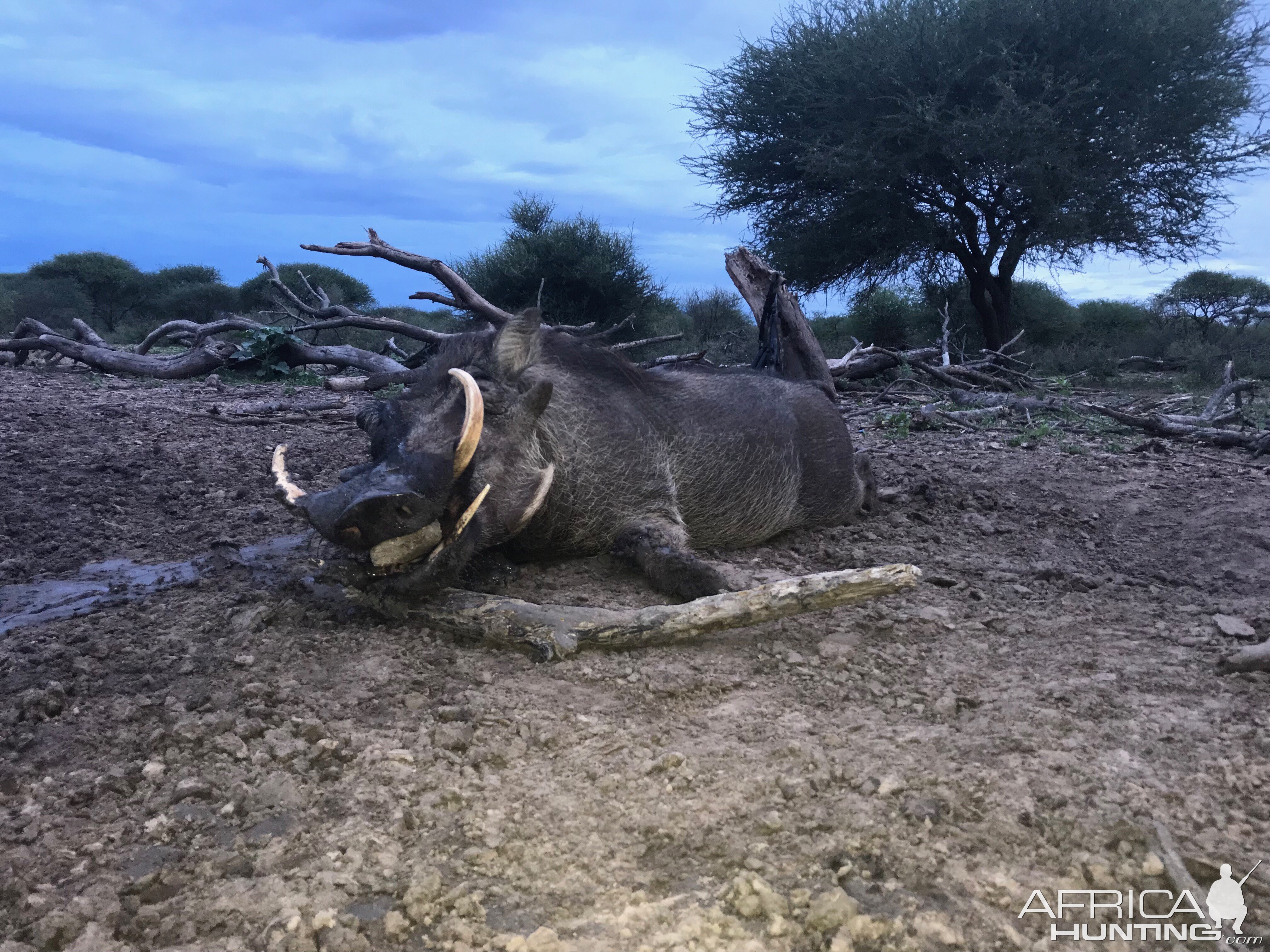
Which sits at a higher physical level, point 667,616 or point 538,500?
point 538,500

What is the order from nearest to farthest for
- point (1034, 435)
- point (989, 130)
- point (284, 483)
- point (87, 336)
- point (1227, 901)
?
1. point (1227, 901)
2. point (284, 483)
3. point (1034, 435)
4. point (87, 336)
5. point (989, 130)

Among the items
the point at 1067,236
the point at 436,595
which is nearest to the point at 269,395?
the point at 436,595

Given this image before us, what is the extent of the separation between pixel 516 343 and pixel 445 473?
2.38 ft

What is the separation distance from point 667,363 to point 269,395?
3345 mm

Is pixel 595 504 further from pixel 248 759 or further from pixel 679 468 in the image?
pixel 248 759

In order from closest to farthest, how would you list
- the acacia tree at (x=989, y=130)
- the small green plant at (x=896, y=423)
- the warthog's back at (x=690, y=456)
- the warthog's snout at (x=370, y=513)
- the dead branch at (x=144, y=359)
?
1. the warthog's snout at (x=370, y=513)
2. the warthog's back at (x=690, y=456)
3. the small green plant at (x=896, y=423)
4. the dead branch at (x=144, y=359)
5. the acacia tree at (x=989, y=130)

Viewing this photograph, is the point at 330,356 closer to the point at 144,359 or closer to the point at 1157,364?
the point at 144,359

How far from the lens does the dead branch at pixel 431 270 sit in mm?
5441

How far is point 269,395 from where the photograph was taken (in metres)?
7.49

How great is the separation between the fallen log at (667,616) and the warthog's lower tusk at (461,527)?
19 cm

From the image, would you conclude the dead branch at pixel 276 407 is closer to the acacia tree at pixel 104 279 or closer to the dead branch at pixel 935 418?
the dead branch at pixel 935 418

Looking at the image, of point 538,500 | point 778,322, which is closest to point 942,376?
point 778,322

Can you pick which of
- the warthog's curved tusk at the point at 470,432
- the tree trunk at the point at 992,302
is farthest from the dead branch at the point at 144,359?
the tree trunk at the point at 992,302

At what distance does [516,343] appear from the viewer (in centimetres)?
303
